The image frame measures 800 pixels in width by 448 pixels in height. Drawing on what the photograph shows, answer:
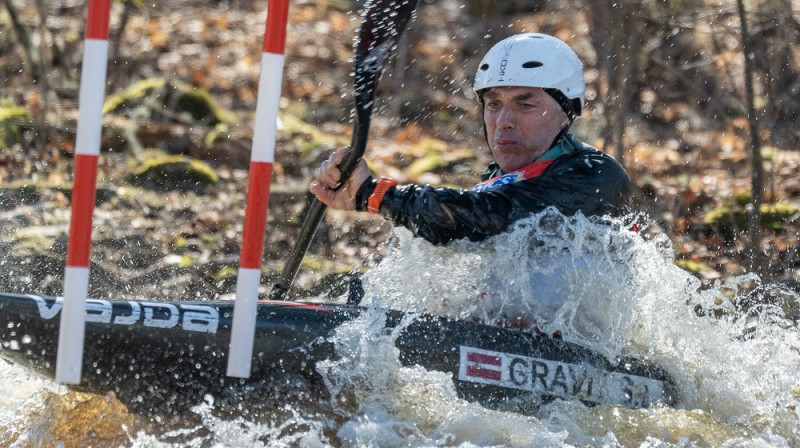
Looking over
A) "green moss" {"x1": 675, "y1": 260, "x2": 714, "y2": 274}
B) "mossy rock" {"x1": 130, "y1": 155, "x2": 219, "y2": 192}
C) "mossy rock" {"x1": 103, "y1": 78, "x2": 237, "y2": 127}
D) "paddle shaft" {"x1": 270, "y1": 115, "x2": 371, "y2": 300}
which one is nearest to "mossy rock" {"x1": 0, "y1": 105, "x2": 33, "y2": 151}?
"mossy rock" {"x1": 103, "y1": 78, "x2": 237, "y2": 127}

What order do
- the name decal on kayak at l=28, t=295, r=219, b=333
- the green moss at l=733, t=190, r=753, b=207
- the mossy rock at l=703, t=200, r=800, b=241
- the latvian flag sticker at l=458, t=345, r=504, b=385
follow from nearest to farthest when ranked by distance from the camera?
the name decal on kayak at l=28, t=295, r=219, b=333 → the latvian flag sticker at l=458, t=345, r=504, b=385 → the mossy rock at l=703, t=200, r=800, b=241 → the green moss at l=733, t=190, r=753, b=207

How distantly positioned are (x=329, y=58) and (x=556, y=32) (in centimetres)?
271

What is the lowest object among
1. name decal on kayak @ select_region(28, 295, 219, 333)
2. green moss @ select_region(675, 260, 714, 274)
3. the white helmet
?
name decal on kayak @ select_region(28, 295, 219, 333)

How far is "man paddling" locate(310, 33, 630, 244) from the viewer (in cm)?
395

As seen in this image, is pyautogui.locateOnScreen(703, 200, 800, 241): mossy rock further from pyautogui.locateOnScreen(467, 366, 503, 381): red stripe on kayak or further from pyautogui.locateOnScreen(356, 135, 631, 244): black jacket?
pyautogui.locateOnScreen(467, 366, 503, 381): red stripe on kayak

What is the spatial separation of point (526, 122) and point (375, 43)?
81 cm

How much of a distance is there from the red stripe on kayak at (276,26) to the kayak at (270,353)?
107 cm

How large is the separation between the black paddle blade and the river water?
67cm

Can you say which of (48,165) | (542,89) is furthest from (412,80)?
(542,89)

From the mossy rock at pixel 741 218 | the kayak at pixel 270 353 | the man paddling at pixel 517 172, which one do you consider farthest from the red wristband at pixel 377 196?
the mossy rock at pixel 741 218

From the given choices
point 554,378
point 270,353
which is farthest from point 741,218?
point 270,353

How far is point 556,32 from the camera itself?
10758mm

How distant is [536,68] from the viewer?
4.28 m

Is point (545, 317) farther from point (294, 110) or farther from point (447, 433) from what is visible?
point (294, 110)
